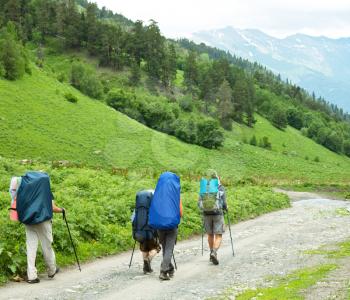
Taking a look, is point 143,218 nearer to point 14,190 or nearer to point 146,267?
point 146,267

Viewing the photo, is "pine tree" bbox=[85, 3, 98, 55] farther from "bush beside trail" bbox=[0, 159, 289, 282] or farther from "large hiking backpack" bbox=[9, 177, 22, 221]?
"large hiking backpack" bbox=[9, 177, 22, 221]

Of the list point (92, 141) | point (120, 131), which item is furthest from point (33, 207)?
point (120, 131)

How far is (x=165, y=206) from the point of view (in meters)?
12.7

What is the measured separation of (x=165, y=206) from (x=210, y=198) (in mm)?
3021

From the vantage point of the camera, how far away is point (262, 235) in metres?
23.6

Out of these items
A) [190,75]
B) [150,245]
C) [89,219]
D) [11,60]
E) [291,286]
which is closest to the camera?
[291,286]

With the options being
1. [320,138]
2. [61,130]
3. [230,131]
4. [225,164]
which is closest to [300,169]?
[225,164]

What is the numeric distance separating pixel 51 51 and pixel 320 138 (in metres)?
84.9

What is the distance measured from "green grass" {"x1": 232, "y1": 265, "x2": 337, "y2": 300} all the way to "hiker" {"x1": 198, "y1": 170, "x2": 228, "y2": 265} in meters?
2.63

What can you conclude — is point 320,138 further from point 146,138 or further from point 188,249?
point 188,249

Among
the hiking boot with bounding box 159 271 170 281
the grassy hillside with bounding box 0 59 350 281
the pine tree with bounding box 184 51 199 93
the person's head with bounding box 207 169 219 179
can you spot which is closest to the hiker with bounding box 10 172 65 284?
the grassy hillside with bounding box 0 59 350 281

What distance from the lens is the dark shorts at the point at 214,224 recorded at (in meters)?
15.6

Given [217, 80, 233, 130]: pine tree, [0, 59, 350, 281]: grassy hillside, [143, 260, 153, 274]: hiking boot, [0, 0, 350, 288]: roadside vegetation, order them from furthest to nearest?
[217, 80, 233, 130]: pine tree → [0, 0, 350, 288]: roadside vegetation → [0, 59, 350, 281]: grassy hillside → [143, 260, 153, 274]: hiking boot

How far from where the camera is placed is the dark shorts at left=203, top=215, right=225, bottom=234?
51.0 ft
